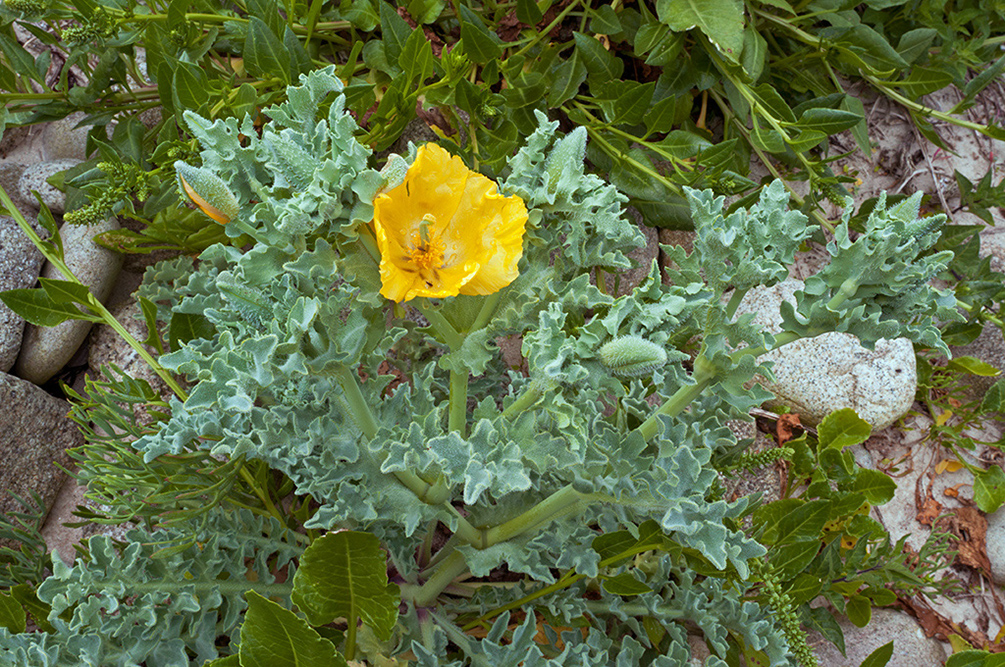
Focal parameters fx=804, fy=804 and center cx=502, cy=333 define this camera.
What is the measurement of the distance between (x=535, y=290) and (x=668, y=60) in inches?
49.6

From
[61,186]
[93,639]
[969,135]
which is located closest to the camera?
[93,639]

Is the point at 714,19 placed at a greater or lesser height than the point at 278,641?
greater

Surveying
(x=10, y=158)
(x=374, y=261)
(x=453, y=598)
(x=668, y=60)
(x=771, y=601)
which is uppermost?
(x=374, y=261)

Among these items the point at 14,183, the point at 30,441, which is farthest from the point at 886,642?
the point at 14,183

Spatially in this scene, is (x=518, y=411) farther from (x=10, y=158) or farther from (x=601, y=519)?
(x=10, y=158)

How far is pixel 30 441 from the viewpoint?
6.65 feet

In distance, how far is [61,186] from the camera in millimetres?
2076

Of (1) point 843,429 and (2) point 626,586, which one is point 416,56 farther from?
(1) point 843,429

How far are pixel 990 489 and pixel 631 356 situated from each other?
74.4 inches

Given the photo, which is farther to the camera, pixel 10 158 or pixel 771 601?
pixel 10 158

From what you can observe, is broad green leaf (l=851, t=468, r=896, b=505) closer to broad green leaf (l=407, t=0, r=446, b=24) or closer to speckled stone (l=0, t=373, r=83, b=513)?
broad green leaf (l=407, t=0, r=446, b=24)

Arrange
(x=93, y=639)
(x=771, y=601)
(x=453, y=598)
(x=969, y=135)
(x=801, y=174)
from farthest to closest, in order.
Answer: (x=969, y=135) < (x=801, y=174) < (x=453, y=598) < (x=771, y=601) < (x=93, y=639)

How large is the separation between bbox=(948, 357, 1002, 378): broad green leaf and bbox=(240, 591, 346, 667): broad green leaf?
214 centimetres

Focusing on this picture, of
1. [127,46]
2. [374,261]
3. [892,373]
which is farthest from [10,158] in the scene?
[892,373]
